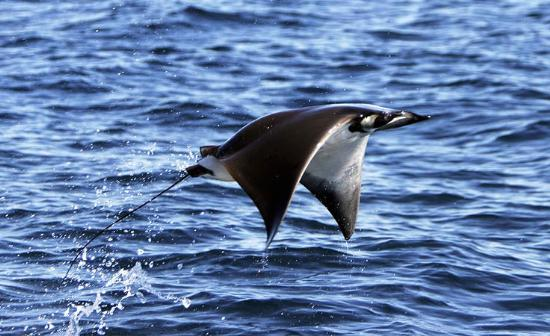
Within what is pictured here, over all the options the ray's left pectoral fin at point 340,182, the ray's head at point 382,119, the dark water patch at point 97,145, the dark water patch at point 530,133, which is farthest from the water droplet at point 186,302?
the dark water patch at point 530,133

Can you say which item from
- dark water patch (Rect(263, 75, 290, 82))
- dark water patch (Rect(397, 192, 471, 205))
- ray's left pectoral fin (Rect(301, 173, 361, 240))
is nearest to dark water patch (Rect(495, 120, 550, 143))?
dark water patch (Rect(397, 192, 471, 205))

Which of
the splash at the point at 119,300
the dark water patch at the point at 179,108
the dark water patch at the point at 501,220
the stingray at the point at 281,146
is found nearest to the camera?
the stingray at the point at 281,146

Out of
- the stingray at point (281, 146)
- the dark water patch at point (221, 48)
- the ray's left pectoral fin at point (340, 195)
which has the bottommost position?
the dark water patch at point (221, 48)

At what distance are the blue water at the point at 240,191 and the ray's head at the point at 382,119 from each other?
151cm

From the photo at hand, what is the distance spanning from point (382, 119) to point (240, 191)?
3621 millimetres

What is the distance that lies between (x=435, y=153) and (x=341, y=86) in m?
2.07

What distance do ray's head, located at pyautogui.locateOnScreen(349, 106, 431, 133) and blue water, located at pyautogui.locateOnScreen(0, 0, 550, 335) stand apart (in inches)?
59.5

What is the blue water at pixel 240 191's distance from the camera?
593 cm

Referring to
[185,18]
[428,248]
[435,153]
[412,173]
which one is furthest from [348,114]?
[185,18]

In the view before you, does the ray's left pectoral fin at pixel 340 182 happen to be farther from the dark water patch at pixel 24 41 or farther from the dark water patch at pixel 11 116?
the dark water patch at pixel 24 41

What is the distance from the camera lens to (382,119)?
4395mm

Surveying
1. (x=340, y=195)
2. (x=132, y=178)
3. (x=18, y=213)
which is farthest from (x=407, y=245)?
(x=18, y=213)

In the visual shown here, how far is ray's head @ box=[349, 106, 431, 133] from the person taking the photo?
4383 mm

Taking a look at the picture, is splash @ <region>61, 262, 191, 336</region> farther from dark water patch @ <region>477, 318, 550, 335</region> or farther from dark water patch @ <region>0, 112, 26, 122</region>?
dark water patch @ <region>0, 112, 26, 122</region>
